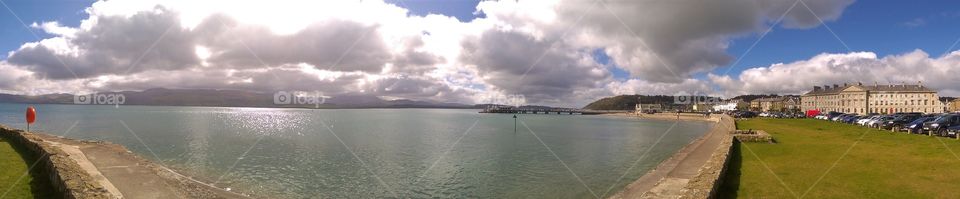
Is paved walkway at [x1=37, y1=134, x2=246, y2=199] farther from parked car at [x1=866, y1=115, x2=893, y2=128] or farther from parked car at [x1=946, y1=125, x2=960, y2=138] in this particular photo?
parked car at [x1=866, y1=115, x2=893, y2=128]

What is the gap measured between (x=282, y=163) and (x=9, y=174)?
13.6m

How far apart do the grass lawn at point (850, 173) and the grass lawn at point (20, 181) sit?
73.0ft

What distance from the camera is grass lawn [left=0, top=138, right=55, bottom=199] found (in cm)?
1647

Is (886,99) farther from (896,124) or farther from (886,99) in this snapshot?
(896,124)

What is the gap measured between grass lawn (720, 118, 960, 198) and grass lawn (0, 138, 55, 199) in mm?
22249

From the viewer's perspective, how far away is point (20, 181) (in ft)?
60.1

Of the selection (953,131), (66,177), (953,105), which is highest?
(953,105)

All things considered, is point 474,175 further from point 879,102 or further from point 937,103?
point 937,103

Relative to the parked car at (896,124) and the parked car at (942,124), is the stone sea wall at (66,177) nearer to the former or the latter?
the parked car at (942,124)

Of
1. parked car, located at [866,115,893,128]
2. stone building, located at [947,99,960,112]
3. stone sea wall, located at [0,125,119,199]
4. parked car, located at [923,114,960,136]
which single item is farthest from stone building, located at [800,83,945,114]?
stone sea wall, located at [0,125,119,199]

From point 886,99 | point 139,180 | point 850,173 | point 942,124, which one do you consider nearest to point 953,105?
point 886,99

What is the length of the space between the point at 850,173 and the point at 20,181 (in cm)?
3012

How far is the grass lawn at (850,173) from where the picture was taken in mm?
15203

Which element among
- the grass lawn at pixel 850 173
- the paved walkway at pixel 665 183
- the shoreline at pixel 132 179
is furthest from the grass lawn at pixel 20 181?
the grass lawn at pixel 850 173
